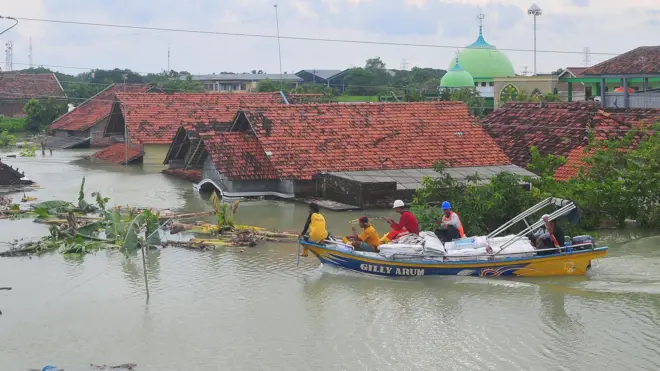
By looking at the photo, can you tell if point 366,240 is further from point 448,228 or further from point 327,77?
point 327,77

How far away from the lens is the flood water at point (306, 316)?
12.1 metres

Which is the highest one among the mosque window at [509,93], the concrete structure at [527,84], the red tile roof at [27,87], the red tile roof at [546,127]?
the red tile roof at [27,87]

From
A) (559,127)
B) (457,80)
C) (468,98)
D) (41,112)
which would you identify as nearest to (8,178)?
(559,127)

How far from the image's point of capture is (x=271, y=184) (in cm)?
2505

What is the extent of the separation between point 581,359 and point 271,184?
14.0m

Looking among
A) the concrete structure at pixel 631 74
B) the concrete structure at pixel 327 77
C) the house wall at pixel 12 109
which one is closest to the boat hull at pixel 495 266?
the concrete structure at pixel 631 74

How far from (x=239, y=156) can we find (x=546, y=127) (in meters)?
8.49

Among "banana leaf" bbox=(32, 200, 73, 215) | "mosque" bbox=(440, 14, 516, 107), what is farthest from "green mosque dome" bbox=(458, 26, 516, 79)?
"banana leaf" bbox=(32, 200, 73, 215)

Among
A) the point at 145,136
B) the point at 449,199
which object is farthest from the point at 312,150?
the point at 145,136

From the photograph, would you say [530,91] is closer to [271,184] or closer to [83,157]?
[83,157]

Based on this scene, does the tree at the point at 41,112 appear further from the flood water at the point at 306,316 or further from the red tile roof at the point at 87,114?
the flood water at the point at 306,316

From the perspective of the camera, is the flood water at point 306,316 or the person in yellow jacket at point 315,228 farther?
the person in yellow jacket at point 315,228

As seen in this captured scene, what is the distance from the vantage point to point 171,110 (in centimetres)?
3747

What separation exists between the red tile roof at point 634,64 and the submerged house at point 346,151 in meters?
5.62
